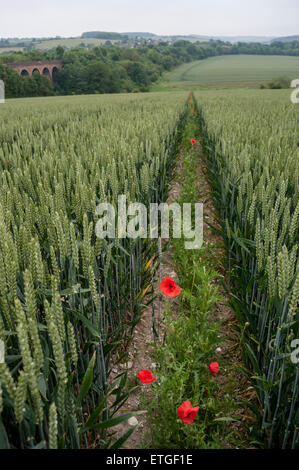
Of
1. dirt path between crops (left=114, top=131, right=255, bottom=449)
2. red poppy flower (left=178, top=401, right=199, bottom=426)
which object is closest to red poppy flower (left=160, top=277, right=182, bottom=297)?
dirt path between crops (left=114, top=131, right=255, bottom=449)

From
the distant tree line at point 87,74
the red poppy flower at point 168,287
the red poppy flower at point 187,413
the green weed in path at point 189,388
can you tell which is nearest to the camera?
the red poppy flower at point 187,413

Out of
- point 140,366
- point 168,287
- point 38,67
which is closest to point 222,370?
point 140,366

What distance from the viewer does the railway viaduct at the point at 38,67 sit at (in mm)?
46812

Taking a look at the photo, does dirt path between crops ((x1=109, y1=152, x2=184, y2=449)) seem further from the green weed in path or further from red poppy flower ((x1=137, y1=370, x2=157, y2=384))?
red poppy flower ((x1=137, y1=370, x2=157, y2=384))

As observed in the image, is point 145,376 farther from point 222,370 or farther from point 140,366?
point 222,370

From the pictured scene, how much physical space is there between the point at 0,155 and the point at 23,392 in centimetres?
293

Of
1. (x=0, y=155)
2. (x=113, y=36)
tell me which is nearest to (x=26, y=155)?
(x=0, y=155)

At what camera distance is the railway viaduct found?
154 ft

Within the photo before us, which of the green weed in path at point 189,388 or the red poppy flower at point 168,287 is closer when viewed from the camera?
the green weed in path at point 189,388

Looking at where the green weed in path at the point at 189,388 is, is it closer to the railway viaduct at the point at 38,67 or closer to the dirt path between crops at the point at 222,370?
the dirt path between crops at the point at 222,370

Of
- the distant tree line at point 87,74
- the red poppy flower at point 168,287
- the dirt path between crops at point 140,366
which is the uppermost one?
the distant tree line at point 87,74

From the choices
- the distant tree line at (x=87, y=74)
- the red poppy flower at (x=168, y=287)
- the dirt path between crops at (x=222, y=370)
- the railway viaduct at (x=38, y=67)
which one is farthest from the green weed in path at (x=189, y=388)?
the railway viaduct at (x=38, y=67)

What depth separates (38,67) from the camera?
4928 cm
